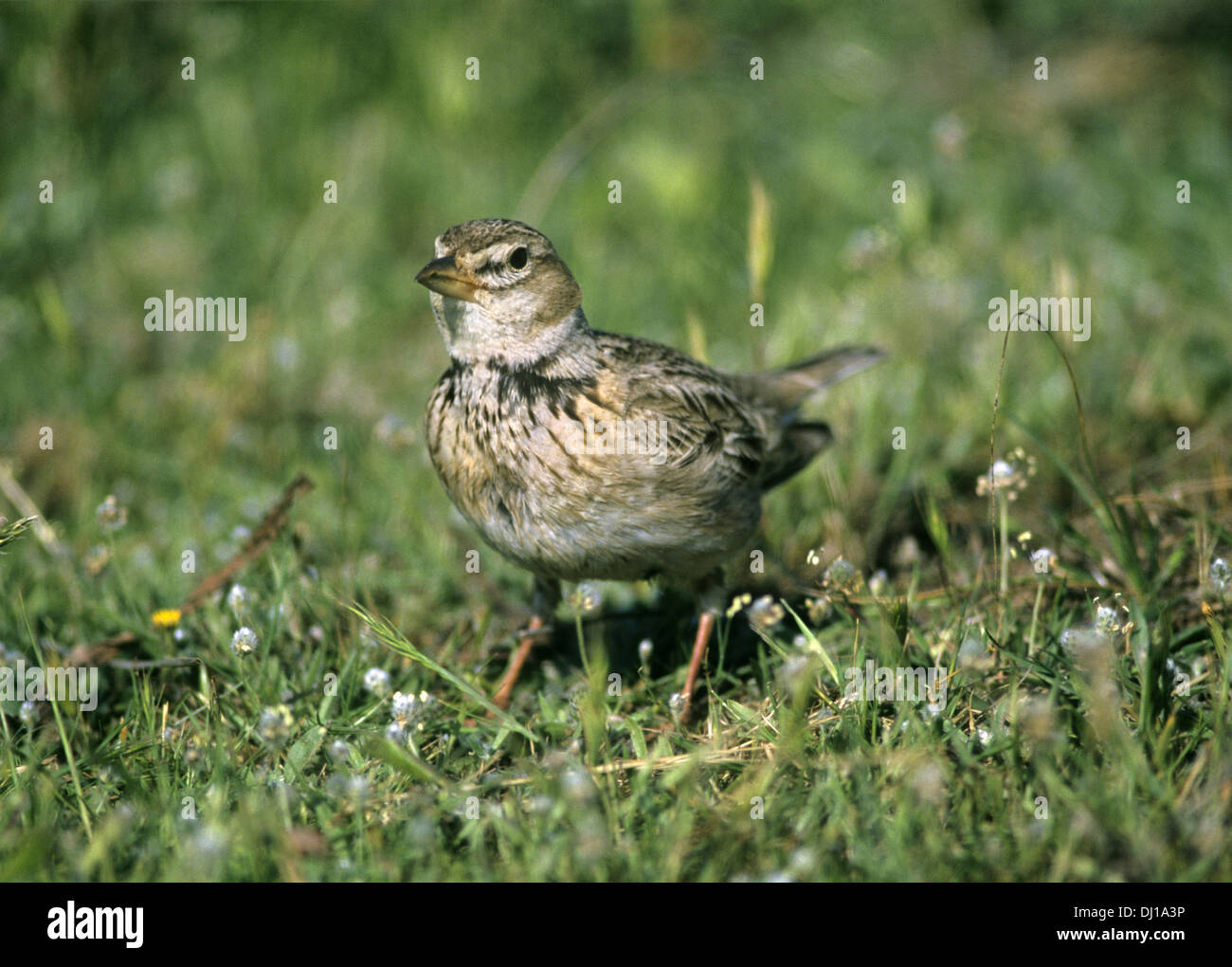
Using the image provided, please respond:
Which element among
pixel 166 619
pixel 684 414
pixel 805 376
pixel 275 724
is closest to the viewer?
pixel 275 724

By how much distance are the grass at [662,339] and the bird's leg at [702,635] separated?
0.37 ft

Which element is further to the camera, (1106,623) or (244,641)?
(244,641)

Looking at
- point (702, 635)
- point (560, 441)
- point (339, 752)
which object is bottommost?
point (339, 752)

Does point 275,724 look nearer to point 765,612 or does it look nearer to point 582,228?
point 765,612

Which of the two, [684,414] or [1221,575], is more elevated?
[684,414]

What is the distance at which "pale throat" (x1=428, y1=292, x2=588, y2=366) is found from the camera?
13.8 ft

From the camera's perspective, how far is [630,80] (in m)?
9.66

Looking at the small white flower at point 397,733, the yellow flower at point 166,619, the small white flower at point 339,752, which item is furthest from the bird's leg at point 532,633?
the yellow flower at point 166,619

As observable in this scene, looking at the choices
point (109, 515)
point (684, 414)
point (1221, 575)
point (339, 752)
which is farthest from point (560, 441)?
point (1221, 575)

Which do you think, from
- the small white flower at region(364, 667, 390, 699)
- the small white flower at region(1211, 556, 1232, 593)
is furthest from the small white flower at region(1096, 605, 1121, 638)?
the small white flower at region(364, 667, 390, 699)

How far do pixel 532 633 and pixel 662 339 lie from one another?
2961 millimetres

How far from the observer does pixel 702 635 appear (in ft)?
14.8

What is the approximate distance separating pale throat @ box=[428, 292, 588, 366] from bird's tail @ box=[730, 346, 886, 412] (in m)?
1.22
